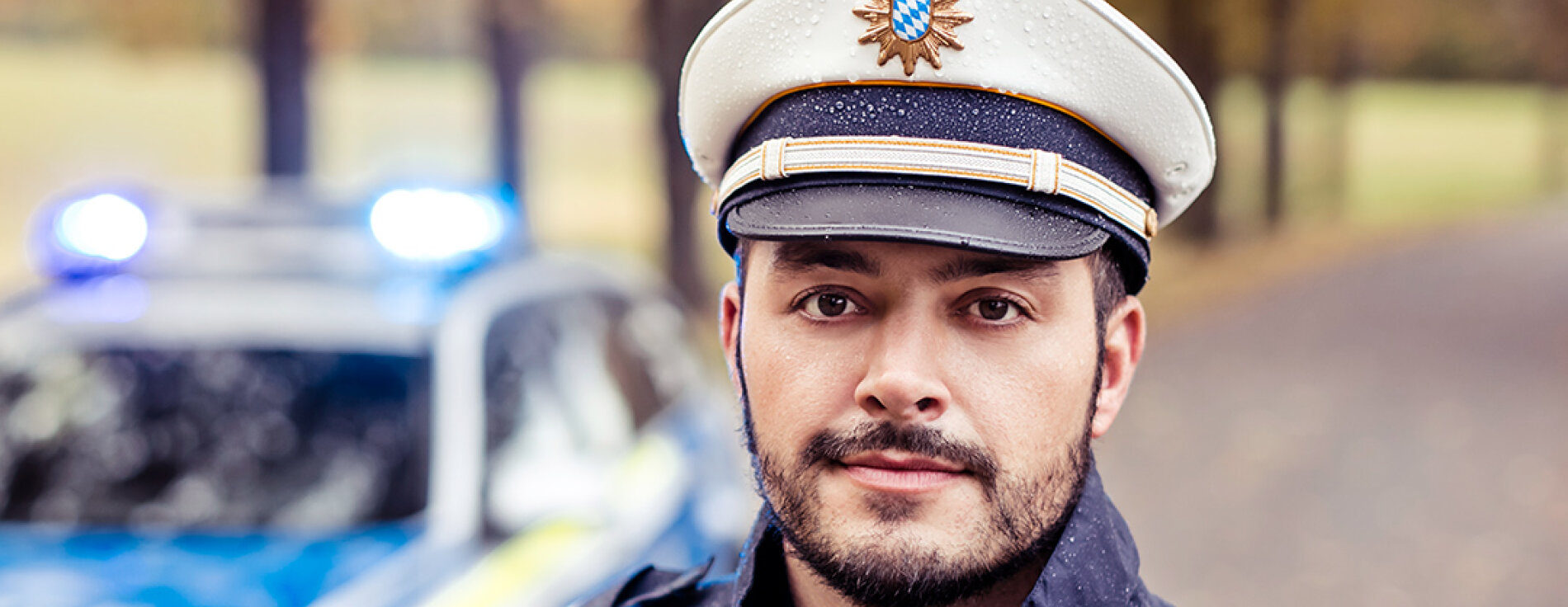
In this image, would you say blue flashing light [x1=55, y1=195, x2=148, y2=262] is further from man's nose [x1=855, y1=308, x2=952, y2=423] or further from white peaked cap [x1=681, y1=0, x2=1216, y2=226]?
man's nose [x1=855, y1=308, x2=952, y2=423]

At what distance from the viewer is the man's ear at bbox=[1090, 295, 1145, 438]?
5.42ft

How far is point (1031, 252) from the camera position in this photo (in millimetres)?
1489

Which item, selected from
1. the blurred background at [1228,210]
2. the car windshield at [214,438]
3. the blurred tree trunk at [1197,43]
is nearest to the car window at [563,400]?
the car windshield at [214,438]

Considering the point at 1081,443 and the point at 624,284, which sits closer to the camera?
the point at 1081,443

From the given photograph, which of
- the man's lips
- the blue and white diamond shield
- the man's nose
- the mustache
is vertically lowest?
the man's lips

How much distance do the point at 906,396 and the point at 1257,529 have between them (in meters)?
6.02

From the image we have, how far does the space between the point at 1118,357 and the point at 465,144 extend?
32285 millimetres

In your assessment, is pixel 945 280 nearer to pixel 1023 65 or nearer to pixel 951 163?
pixel 951 163

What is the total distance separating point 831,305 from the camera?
1.55 meters

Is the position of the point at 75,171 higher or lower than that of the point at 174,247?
higher

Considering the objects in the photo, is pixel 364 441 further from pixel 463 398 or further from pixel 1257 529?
pixel 1257 529

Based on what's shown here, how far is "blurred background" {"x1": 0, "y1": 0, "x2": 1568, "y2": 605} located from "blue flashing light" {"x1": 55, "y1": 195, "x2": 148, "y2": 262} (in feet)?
0.69

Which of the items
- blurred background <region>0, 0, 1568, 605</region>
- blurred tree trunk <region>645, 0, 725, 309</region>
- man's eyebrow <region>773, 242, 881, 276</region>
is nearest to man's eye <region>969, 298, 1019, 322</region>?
man's eyebrow <region>773, 242, 881, 276</region>

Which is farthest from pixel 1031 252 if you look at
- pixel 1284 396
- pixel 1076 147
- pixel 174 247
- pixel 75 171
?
pixel 75 171
